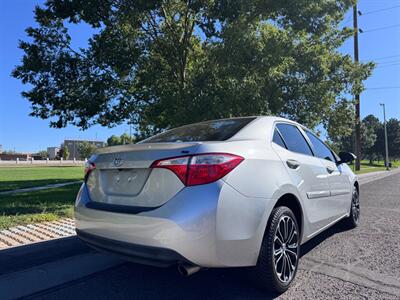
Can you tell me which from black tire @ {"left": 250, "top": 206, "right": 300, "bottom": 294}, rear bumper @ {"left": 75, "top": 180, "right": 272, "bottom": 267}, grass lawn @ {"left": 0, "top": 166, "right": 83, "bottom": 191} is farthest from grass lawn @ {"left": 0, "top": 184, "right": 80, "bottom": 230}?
grass lawn @ {"left": 0, "top": 166, "right": 83, "bottom": 191}

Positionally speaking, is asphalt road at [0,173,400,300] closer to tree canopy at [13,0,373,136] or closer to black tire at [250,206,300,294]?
black tire at [250,206,300,294]

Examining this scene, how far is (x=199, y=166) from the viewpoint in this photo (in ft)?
9.96

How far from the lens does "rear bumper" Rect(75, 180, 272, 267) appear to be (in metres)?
2.90

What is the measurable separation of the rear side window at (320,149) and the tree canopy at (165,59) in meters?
4.90

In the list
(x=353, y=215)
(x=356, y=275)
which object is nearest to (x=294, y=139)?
(x=356, y=275)

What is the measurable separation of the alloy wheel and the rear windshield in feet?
3.16

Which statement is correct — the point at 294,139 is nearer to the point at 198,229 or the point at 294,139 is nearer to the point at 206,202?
the point at 206,202

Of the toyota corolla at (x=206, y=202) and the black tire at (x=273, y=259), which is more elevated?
the toyota corolla at (x=206, y=202)

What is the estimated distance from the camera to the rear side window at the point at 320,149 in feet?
16.3

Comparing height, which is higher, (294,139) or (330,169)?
(294,139)

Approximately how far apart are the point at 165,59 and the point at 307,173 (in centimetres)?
951

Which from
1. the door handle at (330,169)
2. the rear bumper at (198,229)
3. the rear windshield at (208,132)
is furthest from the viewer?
the door handle at (330,169)

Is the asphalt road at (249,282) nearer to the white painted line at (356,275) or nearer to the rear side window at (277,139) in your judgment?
the white painted line at (356,275)

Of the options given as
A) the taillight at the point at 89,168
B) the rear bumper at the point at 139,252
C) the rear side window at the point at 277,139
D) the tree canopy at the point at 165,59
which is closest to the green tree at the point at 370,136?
the tree canopy at the point at 165,59
